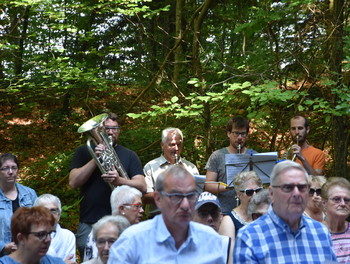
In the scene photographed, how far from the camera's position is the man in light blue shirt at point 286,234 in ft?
10.4

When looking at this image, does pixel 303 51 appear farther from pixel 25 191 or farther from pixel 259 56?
pixel 25 191

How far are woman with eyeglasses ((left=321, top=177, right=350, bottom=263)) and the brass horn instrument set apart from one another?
2268 millimetres

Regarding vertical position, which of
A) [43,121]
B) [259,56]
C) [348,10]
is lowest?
[43,121]

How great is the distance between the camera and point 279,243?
322 centimetres

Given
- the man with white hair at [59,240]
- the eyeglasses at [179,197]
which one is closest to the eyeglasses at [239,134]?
the man with white hair at [59,240]

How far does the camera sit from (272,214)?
3316mm

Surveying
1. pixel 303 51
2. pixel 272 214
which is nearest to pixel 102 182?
pixel 272 214

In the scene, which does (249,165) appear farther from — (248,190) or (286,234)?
(286,234)

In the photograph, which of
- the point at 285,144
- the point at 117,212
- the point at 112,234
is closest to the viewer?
the point at 112,234

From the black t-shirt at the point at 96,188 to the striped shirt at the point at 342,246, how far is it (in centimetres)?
231

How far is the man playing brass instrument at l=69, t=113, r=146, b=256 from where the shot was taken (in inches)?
218

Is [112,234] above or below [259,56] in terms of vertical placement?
below

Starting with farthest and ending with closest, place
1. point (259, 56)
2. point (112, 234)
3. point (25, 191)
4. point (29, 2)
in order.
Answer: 1. point (259, 56)
2. point (29, 2)
3. point (25, 191)
4. point (112, 234)

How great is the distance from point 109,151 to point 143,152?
4181 millimetres
